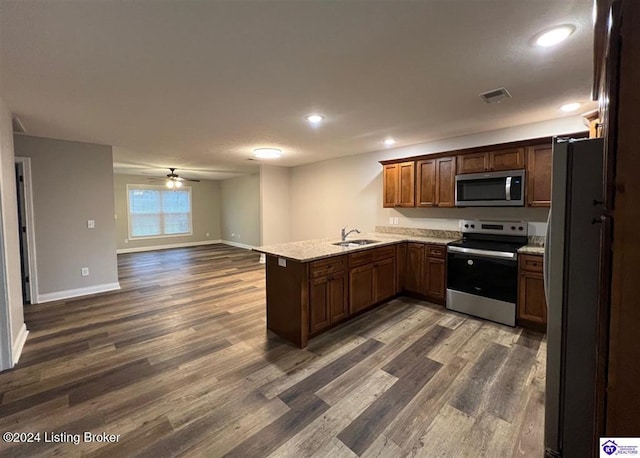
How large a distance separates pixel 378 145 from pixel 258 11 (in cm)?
363

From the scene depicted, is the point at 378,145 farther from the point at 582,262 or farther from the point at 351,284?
the point at 582,262

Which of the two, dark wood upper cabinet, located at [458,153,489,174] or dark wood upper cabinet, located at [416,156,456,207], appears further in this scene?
dark wood upper cabinet, located at [416,156,456,207]

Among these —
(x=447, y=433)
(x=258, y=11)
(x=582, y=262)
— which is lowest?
(x=447, y=433)

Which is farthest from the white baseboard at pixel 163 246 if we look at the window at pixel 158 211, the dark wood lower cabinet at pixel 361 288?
the dark wood lower cabinet at pixel 361 288

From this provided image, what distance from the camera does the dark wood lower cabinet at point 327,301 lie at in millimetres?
2982

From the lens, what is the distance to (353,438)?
5.84 ft

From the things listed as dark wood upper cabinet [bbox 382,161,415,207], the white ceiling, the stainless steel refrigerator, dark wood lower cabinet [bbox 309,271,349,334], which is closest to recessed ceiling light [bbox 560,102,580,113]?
the white ceiling

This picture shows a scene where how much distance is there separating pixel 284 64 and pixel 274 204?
512 cm

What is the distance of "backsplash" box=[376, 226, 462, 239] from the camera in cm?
441

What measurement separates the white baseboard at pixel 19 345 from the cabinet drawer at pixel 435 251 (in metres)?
4.73

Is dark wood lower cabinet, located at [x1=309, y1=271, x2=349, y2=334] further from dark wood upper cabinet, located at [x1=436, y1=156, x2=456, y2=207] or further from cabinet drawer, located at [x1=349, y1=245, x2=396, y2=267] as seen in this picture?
dark wood upper cabinet, located at [x1=436, y1=156, x2=456, y2=207]

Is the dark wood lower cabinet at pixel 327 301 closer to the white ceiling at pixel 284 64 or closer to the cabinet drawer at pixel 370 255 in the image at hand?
the cabinet drawer at pixel 370 255

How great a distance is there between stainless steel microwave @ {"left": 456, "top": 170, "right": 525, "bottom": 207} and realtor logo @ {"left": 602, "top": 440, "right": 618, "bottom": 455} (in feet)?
10.3

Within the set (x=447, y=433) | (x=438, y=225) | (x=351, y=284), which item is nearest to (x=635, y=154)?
(x=447, y=433)
